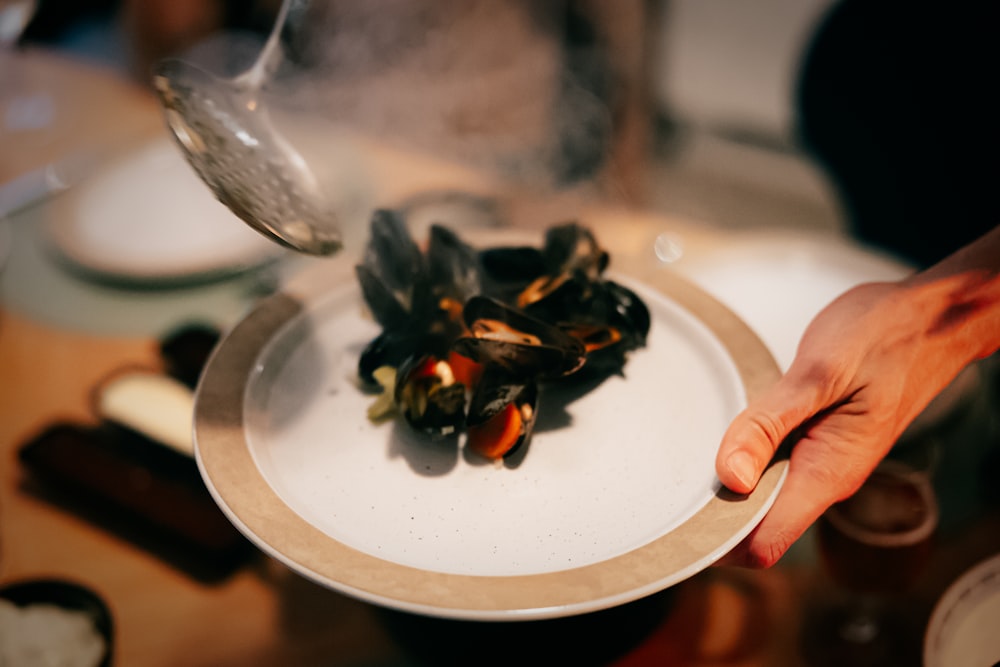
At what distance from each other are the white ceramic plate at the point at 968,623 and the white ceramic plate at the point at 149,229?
0.79 meters

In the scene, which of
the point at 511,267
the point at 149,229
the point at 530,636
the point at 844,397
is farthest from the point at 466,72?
the point at 530,636

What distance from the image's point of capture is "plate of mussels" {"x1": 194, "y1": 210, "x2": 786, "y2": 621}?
413mm

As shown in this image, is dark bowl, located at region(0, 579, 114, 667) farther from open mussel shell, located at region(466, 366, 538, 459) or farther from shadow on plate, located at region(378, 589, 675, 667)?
open mussel shell, located at region(466, 366, 538, 459)

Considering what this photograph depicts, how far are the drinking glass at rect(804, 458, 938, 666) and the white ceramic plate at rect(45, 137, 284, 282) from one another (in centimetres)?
72

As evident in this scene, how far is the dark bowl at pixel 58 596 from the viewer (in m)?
0.59

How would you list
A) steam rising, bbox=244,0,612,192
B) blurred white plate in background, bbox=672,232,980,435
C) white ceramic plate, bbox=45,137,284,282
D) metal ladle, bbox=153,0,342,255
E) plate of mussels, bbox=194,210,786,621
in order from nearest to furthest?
plate of mussels, bbox=194,210,786,621 → metal ladle, bbox=153,0,342,255 → blurred white plate in background, bbox=672,232,980,435 → white ceramic plate, bbox=45,137,284,282 → steam rising, bbox=244,0,612,192

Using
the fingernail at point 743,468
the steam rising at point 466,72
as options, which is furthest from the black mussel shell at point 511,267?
the steam rising at point 466,72

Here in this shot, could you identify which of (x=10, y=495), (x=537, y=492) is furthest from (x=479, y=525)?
→ (x=10, y=495)

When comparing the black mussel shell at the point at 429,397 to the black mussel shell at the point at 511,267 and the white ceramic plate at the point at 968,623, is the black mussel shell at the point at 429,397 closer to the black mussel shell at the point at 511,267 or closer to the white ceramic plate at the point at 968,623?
the black mussel shell at the point at 511,267

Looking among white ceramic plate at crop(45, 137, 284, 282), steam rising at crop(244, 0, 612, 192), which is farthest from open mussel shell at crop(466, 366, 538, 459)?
steam rising at crop(244, 0, 612, 192)

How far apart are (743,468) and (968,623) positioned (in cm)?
23

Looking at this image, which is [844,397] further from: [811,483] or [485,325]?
[485,325]

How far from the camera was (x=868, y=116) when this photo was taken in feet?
4.80

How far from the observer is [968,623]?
50 centimetres
